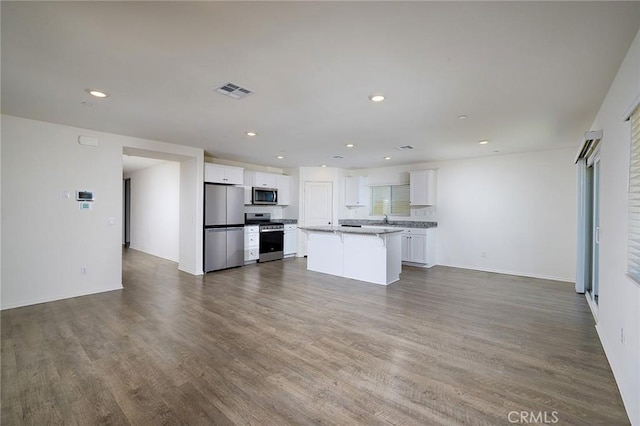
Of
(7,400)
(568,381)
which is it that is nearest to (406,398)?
(568,381)

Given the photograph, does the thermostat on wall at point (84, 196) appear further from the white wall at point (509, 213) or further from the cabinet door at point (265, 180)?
the white wall at point (509, 213)

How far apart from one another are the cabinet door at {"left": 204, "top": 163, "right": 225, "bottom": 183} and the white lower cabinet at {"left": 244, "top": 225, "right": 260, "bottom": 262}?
51.4 inches

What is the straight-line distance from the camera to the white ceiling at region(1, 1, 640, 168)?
168 cm

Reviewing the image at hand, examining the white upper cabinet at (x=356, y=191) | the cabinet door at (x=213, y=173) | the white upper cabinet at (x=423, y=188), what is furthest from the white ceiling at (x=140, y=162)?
the white upper cabinet at (x=423, y=188)

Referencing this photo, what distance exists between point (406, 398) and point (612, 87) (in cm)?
331

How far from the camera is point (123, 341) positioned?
2748mm

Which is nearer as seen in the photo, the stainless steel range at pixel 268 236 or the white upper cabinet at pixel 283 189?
the stainless steel range at pixel 268 236

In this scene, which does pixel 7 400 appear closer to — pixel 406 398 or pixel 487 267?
pixel 406 398

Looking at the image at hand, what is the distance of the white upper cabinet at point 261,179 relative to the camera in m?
→ 7.03

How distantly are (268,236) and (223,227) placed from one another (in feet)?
4.23

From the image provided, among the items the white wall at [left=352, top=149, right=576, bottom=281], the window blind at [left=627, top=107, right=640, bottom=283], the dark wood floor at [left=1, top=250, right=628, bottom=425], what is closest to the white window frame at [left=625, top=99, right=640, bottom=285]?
the window blind at [left=627, top=107, right=640, bottom=283]

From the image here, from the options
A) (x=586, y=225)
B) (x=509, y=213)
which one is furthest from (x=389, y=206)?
(x=586, y=225)

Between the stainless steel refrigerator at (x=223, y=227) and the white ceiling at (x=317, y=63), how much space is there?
6.81 ft

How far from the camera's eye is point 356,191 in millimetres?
7781
